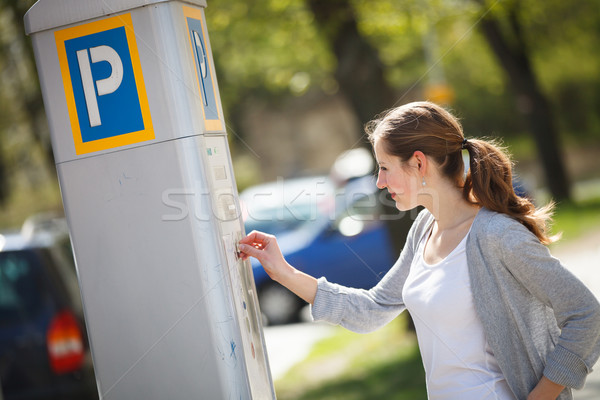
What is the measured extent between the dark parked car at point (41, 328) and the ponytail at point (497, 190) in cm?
331

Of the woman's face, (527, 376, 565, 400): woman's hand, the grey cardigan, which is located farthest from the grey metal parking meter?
(527, 376, 565, 400): woman's hand

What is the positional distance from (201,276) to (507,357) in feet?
3.38

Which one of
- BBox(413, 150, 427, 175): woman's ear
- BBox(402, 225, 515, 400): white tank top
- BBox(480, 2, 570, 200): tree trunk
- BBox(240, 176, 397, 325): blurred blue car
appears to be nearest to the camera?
BBox(402, 225, 515, 400): white tank top

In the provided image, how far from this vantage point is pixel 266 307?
9.10 meters

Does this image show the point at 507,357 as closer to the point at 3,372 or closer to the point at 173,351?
the point at 173,351

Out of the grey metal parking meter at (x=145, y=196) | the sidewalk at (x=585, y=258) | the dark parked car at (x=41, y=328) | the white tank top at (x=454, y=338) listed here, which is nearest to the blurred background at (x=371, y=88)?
the sidewalk at (x=585, y=258)

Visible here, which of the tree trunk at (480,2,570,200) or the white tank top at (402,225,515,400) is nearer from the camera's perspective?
the white tank top at (402,225,515,400)

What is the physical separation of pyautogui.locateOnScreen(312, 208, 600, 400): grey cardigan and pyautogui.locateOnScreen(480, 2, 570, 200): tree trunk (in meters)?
13.2

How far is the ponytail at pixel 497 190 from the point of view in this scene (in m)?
2.32

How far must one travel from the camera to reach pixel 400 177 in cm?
249

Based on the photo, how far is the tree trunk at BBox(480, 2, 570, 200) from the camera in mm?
14734

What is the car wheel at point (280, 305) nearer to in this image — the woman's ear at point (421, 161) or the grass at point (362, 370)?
the grass at point (362, 370)

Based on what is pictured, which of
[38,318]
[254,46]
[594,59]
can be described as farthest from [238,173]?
[38,318]

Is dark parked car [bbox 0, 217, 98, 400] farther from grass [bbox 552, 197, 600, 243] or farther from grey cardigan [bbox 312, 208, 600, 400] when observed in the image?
grass [bbox 552, 197, 600, 243]
